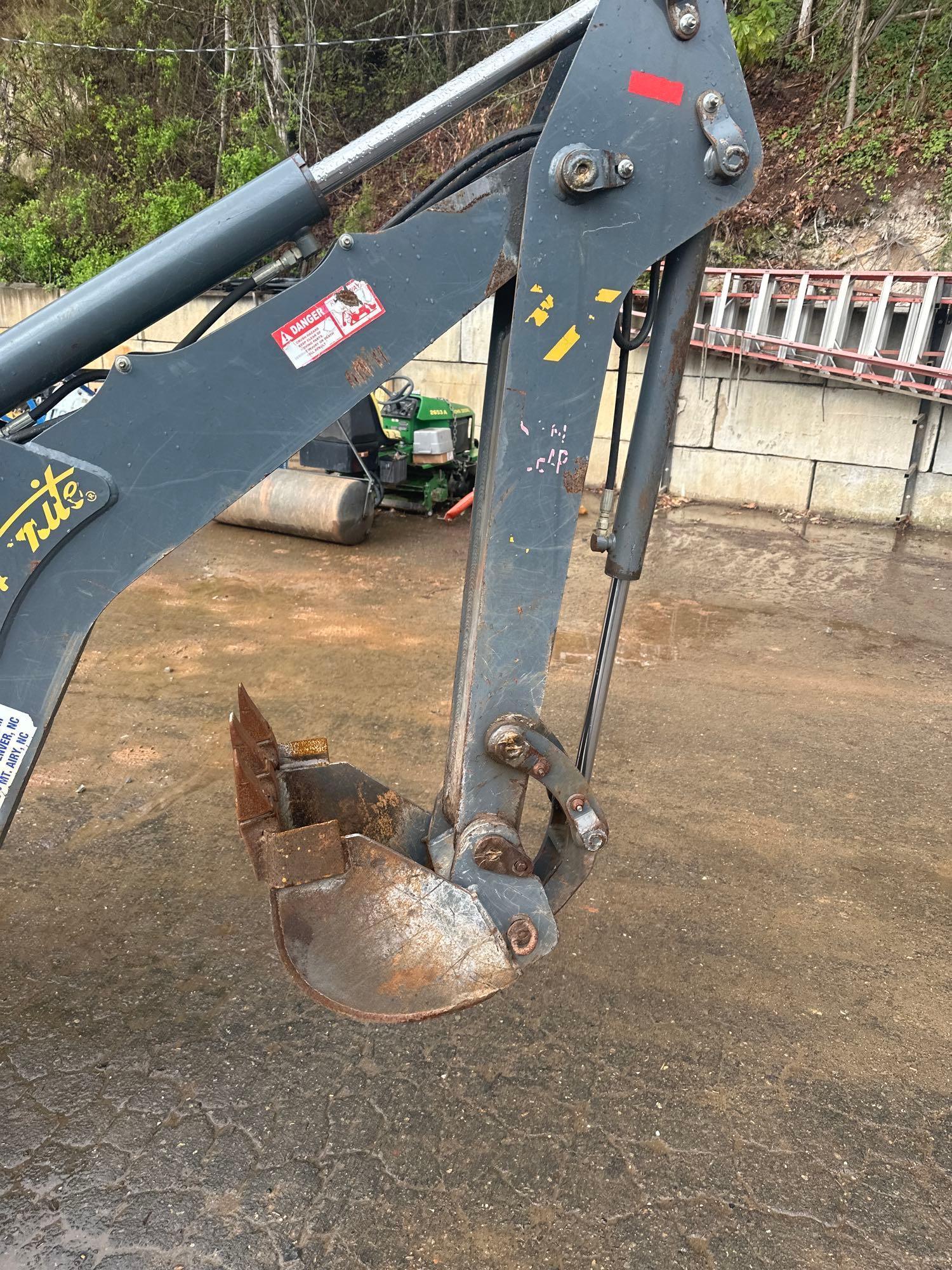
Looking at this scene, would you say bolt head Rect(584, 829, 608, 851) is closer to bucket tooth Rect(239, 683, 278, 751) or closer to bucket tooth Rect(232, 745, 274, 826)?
bucket tooth Rect(232, 745, 274, 826)

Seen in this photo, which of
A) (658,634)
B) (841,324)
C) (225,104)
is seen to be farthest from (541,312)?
(225,104)

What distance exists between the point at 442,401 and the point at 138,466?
8.69 metres

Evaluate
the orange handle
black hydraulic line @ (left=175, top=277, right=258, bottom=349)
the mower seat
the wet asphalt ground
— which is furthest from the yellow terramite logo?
the orange handle

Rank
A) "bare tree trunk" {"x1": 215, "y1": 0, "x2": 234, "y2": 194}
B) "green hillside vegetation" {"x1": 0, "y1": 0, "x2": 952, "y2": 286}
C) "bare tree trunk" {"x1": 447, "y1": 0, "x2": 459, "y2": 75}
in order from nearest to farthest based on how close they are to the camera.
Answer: "green hillside vegetation" {"x1": 0, "y1": 0, "x2": 952, "y2": 286}
"bare tree trunk" {"x1": 447, "y1": 0, "x2": 459, "y2": 75}
"bare tree trunk" {"x1": 215, "y1": 0, "x2": 234, "y2": 194}

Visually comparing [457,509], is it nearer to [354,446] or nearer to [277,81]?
[354,446]

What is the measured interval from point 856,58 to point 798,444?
5945 millimetres

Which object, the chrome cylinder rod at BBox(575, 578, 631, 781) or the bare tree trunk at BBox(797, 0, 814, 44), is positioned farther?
the bare tree trunk at BBox(797, 0, 814, 44)

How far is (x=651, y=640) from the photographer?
652 centimetres

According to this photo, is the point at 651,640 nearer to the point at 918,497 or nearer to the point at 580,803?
the point at 580,803

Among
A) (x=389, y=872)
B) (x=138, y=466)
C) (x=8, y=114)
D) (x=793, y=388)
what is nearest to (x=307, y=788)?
(x=389, y=872)

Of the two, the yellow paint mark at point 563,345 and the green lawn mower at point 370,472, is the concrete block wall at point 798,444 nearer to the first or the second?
the green lawn mower at point 370,472

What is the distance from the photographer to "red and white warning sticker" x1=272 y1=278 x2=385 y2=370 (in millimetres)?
1774

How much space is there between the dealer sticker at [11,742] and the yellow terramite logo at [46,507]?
Result: 0.36 meters

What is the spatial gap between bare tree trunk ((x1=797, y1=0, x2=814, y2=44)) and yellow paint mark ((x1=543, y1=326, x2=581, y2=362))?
1426cm
